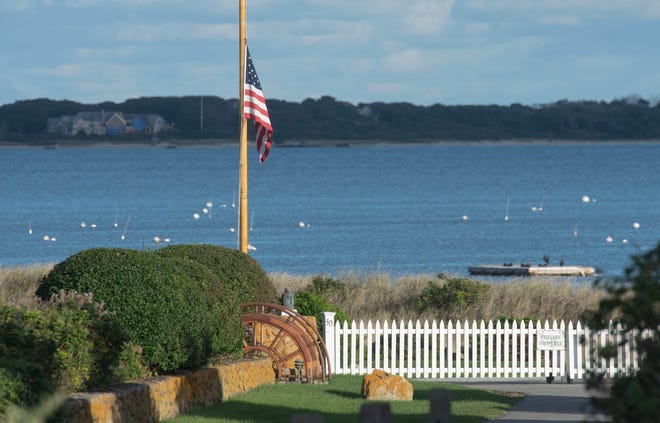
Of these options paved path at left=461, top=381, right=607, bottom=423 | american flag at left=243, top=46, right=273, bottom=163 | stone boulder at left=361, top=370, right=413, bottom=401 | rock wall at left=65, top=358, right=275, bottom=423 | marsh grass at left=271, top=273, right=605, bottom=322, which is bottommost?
marsh grass at left=271, top=273, right=605, bottom=322

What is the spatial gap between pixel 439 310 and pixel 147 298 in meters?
13.9

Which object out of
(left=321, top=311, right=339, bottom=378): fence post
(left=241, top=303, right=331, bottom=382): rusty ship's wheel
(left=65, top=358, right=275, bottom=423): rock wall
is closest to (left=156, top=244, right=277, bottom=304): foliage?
(left=241, top=303, right=331, bottom=382): rusty ship's wheel

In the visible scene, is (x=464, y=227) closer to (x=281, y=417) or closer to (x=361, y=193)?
(x=361, y=193)

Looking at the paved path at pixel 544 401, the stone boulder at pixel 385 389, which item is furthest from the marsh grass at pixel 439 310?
the stone boulder at pixel 385 389

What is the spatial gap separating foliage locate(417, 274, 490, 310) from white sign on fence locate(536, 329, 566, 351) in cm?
686

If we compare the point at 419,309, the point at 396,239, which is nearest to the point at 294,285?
the point at 419,309

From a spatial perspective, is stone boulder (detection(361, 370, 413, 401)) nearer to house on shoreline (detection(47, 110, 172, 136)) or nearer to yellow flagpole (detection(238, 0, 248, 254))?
yellow flagpole (detection(238, 0, 248, 254))

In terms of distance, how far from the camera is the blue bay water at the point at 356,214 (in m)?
65.6

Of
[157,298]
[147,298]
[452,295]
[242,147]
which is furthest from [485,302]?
[147,298]

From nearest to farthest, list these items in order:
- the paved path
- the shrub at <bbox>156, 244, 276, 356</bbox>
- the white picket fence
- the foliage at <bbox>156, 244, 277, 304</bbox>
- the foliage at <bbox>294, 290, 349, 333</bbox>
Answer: the paved path
the shrub at <bbox>156, 244, 276, 356</bbox>
the foliage at <bbox>156, 244, 277, 304</bbox>
the white picket fence
the foliage at <bbox>294, 290, 349, 333</bbox>

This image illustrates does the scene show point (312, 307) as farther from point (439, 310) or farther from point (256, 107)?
point (439, 310)

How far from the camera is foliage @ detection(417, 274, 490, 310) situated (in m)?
26.6

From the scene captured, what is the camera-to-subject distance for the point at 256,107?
71.6 feet

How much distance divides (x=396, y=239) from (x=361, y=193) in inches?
1593
